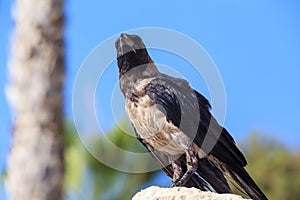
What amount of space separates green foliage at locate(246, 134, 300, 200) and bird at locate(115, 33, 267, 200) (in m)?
11.0

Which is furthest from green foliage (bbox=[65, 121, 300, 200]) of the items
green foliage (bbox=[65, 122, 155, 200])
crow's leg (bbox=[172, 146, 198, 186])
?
crow's leg (bbox=[172, 146, 198, 186])

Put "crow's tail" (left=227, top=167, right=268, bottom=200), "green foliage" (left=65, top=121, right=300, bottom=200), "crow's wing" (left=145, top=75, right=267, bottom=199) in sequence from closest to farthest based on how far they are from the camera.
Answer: "crow's tail" (left=227, top=167, right=268, bottom=200) → "crow's wing" (left=145, top=75, right=267, bottom=199) → "green foliage" (left=65, top=121, right=300, bottom=200)

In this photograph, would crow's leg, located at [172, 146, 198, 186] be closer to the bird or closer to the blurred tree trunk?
the bird

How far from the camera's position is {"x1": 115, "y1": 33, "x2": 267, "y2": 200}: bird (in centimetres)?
772

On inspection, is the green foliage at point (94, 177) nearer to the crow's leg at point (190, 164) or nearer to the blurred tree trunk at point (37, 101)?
the crow's leg at point (190, 164)

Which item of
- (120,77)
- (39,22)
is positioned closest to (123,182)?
(120,77)

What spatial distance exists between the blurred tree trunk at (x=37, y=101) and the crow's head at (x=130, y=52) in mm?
2841

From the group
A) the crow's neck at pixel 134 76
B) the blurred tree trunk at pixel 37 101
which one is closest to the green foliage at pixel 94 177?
the crow's neck at pixel 134 76

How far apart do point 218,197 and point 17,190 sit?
2.20m

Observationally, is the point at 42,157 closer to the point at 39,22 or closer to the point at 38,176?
the point at 38,176

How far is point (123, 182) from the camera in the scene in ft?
40.0

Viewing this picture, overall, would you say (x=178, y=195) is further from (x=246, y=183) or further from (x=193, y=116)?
(x=193, y=116)

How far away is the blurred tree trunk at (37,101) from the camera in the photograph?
4.95 meters

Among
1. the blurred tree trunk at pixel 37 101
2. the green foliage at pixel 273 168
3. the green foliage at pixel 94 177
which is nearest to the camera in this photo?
the blurred tree trunk at pixel 37 101
